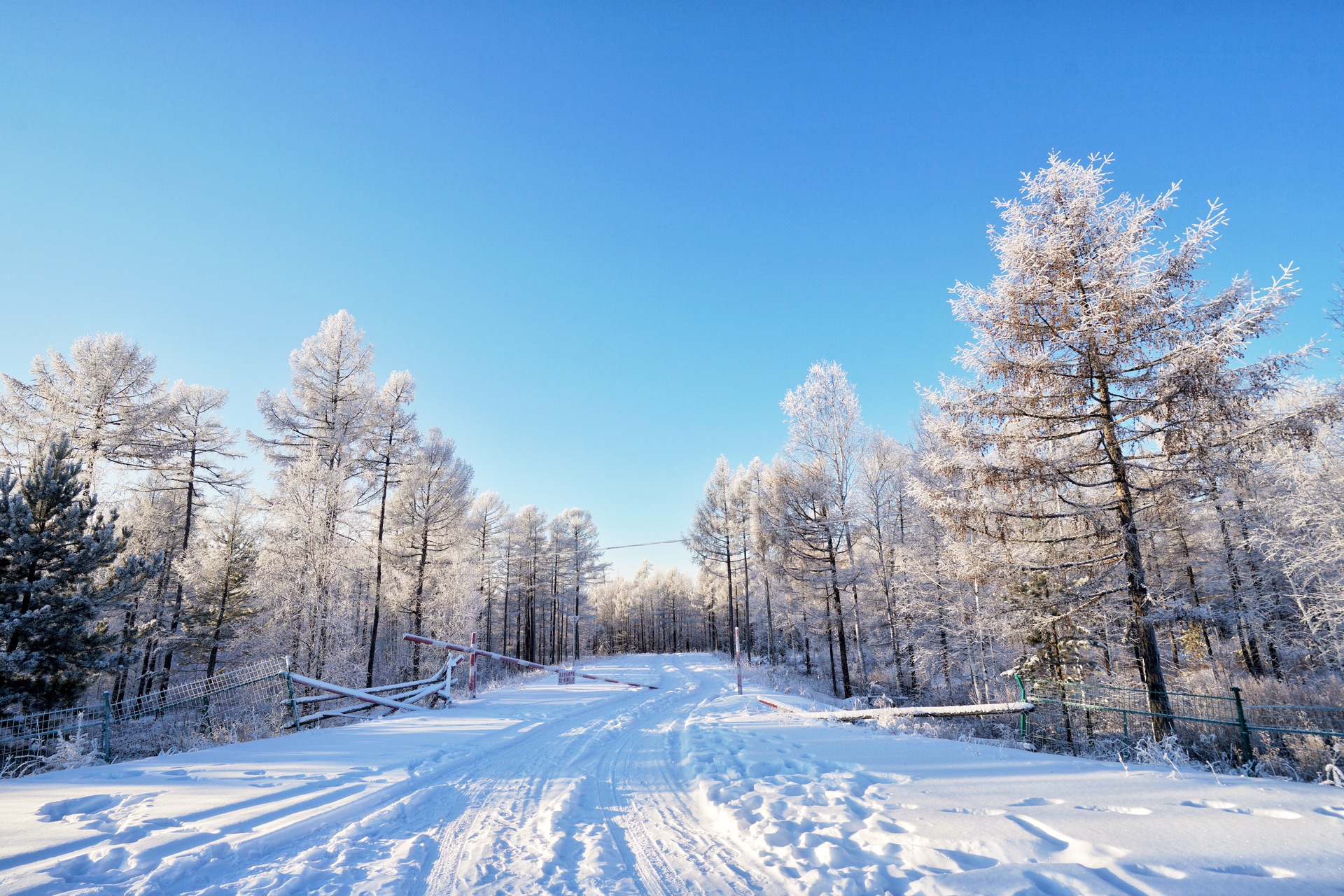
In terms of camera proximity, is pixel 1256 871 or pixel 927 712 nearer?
pixel 1256 871

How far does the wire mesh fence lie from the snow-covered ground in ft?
6.26

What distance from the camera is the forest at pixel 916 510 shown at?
823 centimetres

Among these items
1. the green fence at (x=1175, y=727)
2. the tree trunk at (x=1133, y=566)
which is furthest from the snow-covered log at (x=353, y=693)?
the tree trunk at (x=1133, y=566)

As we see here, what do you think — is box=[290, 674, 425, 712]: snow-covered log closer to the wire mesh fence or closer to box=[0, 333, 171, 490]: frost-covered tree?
the wire mesh fence

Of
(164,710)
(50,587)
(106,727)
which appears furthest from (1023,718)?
(50,587)

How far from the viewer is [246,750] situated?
6543 mm

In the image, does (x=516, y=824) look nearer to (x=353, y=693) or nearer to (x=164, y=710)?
(x=353, y=693)

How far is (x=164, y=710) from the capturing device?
30.2 ft

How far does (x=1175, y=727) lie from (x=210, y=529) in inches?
1214

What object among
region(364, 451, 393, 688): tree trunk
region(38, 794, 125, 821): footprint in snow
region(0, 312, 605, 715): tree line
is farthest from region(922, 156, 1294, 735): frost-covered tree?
region(364, 451, 393, 688): tree trunk

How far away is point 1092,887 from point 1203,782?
127 inches

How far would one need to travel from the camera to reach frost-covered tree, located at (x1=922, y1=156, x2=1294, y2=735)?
302 inches

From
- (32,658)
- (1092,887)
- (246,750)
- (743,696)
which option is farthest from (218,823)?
(743,696)

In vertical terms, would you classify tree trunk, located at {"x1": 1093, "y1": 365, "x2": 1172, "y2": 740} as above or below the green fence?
above
